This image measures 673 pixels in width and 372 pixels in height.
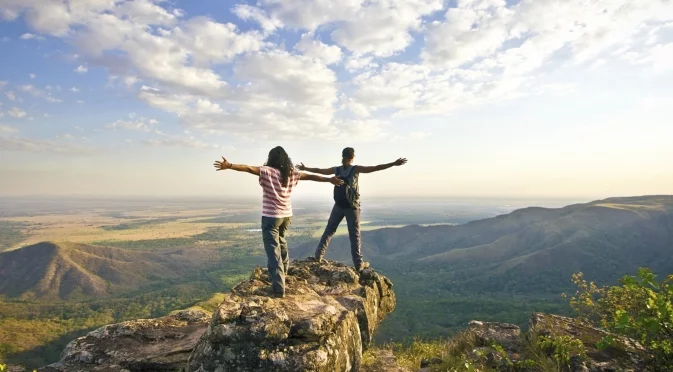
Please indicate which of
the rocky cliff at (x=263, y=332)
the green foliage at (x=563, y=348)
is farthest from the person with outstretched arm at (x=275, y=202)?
the green foliage at (x=563, y=348)

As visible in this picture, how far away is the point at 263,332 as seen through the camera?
18.5 ft

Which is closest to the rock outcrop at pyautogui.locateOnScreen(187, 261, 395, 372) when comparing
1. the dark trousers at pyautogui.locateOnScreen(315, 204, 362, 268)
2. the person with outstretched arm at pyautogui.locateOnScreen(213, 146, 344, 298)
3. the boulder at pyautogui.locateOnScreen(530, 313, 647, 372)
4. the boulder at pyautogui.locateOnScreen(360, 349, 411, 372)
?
the person with outstretched arm at pyautogui.locateOnScreen(213, 146, 344, 298)

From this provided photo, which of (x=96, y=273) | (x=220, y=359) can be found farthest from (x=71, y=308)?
(x=220, y=359)

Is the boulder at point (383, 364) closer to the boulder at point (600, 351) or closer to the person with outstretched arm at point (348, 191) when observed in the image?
the person with outstretched arm at point (348, 191)

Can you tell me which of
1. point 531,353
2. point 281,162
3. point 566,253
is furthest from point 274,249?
point 566,253

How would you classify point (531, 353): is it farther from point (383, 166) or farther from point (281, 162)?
point (281, 162)

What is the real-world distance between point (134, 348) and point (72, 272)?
211m

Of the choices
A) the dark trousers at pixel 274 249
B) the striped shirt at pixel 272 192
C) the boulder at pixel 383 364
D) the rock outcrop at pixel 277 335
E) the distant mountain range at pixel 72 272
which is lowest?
the distant mountain range at pixel 72 272

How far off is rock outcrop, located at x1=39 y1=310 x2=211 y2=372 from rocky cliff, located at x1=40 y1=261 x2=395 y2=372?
2 centimetres

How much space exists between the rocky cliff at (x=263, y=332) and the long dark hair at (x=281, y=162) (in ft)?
8.43

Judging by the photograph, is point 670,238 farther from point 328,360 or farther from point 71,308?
point 71,308

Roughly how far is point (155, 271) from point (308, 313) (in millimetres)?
208040

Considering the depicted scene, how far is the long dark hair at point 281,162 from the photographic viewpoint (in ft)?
24.6

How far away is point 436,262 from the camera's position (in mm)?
181750
